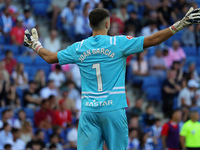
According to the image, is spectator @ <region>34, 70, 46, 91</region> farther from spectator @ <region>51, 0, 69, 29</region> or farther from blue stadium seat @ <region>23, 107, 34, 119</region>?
spectator @ <region>51, 0, 69, 29</region>

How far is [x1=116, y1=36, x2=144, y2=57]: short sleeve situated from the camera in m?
5.05

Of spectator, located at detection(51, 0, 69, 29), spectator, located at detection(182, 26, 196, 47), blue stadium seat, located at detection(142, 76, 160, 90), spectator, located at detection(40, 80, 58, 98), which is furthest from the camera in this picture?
spectator, located at detection(182, 26, 196, 47)

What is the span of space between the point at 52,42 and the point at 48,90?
2.53m

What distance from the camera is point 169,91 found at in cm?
1453

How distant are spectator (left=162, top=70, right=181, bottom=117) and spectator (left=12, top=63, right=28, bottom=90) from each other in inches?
168

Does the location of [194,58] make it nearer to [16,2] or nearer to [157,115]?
[157,115]

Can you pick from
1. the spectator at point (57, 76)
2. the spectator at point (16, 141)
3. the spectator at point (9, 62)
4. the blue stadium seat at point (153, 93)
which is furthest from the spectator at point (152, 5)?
the spectator at point (16, 141)

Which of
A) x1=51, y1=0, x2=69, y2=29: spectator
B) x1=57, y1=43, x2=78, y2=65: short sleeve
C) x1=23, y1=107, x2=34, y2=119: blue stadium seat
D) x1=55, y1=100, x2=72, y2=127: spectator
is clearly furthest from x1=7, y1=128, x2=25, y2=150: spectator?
x1=57, y1=43, x2=78, y2=65: short sleeve

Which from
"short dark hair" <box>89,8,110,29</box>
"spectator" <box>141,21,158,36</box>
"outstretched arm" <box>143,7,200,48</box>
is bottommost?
"outstretched arm" <box>143,7,200,48</box>

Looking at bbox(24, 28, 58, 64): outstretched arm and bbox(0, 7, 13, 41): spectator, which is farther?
bbox(0, 7, 13, 41): spectator

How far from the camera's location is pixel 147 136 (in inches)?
489

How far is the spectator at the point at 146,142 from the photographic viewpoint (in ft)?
40.7

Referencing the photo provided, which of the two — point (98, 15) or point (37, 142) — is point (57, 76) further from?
point (98, 15)

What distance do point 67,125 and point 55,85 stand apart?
1.63 m
